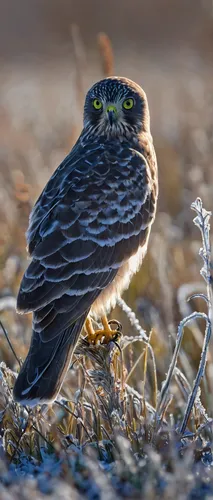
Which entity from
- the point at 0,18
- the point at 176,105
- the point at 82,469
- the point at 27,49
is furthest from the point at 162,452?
the point at 0,18

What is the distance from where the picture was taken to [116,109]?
4.87m

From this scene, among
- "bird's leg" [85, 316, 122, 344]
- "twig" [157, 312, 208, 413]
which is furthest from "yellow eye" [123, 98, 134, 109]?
"twig" [157, 312, 208, 413]

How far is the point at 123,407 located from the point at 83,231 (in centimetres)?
89

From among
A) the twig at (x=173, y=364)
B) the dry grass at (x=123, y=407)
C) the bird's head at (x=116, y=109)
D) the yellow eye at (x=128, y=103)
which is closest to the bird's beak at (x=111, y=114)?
the bird's head at (x=116, y=109)

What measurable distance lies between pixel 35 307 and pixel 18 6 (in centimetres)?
2128

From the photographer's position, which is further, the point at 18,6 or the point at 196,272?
the point at 18,6

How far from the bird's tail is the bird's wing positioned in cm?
5

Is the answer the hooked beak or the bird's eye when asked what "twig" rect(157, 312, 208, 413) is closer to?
the hooked beak

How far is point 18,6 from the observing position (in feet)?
78.1

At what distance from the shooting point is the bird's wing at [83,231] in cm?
376

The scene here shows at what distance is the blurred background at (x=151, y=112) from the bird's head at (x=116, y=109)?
21 centimetres

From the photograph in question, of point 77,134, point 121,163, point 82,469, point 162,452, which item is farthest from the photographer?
point 77,134

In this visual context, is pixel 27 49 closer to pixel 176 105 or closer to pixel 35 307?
pixel 176 105

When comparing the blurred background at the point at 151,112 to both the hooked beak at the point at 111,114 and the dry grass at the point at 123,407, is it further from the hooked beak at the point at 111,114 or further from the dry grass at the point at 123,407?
the hooked beak at the point at 111,114
